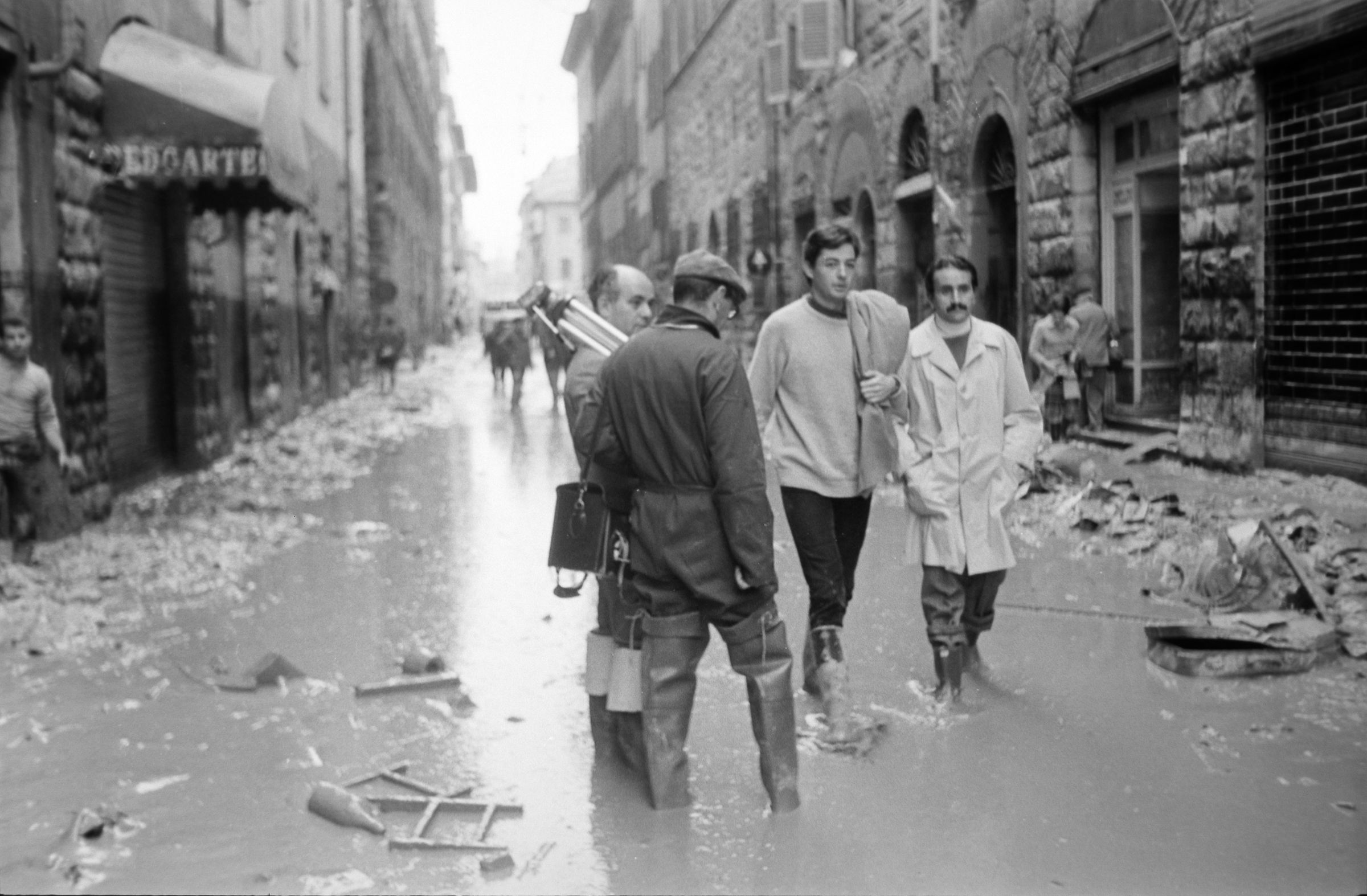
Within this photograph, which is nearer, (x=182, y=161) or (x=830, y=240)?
(x=830, y=240)

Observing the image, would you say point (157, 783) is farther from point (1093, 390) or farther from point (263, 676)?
point (1093, 390)

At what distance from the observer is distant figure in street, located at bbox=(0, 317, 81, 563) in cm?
920

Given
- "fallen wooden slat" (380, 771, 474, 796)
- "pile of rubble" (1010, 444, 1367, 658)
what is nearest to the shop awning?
"pile of rubble" (1010, 444, 1367, 658)

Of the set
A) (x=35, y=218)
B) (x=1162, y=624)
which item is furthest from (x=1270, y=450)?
(x=35, y=218)

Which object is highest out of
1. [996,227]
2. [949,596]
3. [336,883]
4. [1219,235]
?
[996,227]

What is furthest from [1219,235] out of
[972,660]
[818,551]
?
[818,551]

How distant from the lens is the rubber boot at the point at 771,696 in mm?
4730

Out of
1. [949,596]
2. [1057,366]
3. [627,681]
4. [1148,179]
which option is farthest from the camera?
[1057,366]

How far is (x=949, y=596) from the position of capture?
19.8ft

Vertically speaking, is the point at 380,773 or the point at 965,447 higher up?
the point at 965,447

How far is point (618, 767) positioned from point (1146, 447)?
8.75 m

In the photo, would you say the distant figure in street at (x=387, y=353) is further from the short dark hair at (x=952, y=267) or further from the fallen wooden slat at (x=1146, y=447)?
the short dark hair at (x=952, y=267)

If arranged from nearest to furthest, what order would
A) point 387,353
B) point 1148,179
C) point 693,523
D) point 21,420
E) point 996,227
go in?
point 693,523 → point 21,420 → point 1148,179 → point 996,227 → point 387,353

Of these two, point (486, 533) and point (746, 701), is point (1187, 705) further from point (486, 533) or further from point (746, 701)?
point (486, 533)
